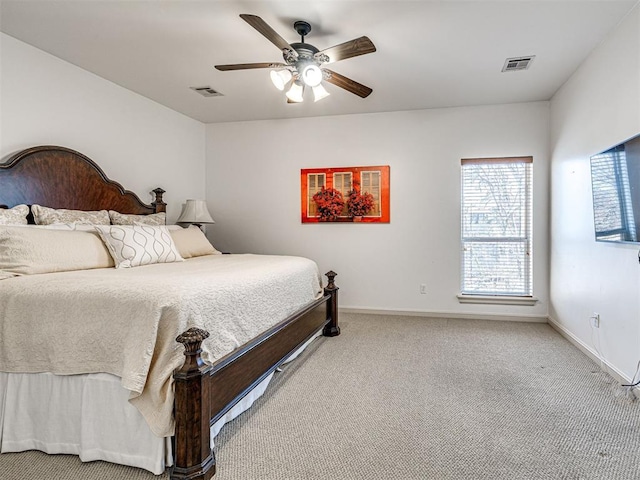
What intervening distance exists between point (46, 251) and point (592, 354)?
4.08 metres

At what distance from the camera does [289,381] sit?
2779mm

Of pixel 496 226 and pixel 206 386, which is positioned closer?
pixel 206 386

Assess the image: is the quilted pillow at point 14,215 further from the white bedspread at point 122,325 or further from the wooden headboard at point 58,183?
the white bedspread at point 122,325

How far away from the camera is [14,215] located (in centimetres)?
281

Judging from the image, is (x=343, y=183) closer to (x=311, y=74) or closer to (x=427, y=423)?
(x=311, y=74)

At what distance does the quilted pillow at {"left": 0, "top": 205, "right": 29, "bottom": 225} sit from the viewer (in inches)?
108

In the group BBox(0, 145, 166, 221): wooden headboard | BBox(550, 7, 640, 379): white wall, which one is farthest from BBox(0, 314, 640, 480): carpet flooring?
BBox(0, 145, 166, 221): wooden headboard

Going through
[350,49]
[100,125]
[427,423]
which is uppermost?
[350,49]

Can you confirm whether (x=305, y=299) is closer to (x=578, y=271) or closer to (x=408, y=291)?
(x=408, y=291)

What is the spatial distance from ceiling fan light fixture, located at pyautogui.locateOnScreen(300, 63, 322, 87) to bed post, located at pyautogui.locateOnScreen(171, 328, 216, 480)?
1.88m

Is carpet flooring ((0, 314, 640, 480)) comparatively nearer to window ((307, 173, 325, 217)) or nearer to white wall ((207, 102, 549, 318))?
white wall ((207, 102, 549, 318))

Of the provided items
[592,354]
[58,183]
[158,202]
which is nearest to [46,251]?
[58,183]

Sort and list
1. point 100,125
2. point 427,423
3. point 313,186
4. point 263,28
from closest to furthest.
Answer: point 427,423 < point 263,28 < point 100,125 < point 313,186

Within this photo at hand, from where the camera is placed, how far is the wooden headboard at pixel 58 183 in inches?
115
